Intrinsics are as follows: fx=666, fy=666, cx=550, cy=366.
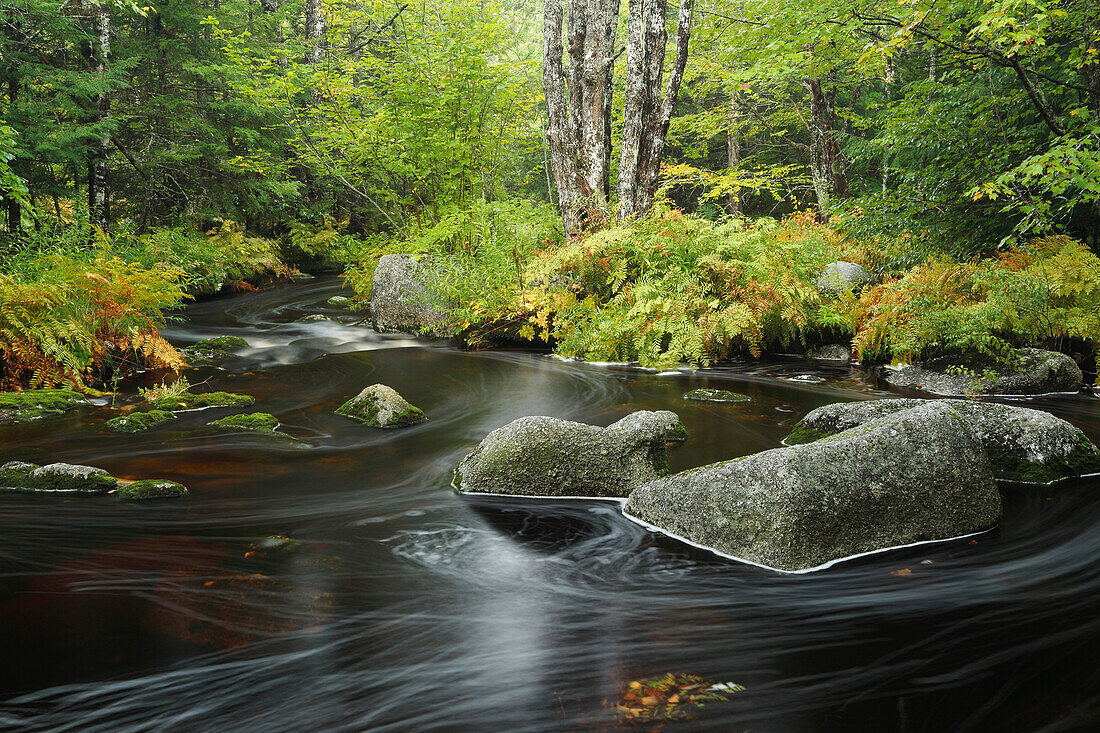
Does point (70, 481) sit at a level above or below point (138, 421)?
below

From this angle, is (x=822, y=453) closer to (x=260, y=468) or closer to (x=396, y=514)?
(x=396, y=514)

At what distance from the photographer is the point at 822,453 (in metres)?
3.83

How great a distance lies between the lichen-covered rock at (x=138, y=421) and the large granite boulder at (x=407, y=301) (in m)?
6.13

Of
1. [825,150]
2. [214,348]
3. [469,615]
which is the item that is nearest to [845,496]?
[469,615]

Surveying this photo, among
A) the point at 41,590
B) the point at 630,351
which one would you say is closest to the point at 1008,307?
the point at 630,351

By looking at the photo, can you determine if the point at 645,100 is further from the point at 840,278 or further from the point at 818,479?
the point at 818,479

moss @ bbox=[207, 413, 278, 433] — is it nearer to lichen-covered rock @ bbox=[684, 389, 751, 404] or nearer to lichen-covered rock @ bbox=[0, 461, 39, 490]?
lichen-covered rock @ bbox=[0, 461, 39, 490]

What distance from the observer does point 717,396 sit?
25.4 ft

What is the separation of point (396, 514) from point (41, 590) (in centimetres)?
203

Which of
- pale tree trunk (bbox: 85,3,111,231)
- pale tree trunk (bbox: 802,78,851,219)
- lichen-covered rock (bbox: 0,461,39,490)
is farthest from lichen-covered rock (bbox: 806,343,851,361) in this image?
pale tree trunk (bbox: 85,3,111,231)

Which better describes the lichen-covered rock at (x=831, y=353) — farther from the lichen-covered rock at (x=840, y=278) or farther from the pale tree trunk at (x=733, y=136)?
the pale tree trunk at (x=733, y=136)

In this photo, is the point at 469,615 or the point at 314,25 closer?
the point at 469,615

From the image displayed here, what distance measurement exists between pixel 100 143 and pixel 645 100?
12.2 meters

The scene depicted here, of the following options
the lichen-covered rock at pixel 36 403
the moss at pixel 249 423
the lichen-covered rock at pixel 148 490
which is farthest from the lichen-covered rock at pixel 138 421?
the lichen-covered rock at pixel 148 490
